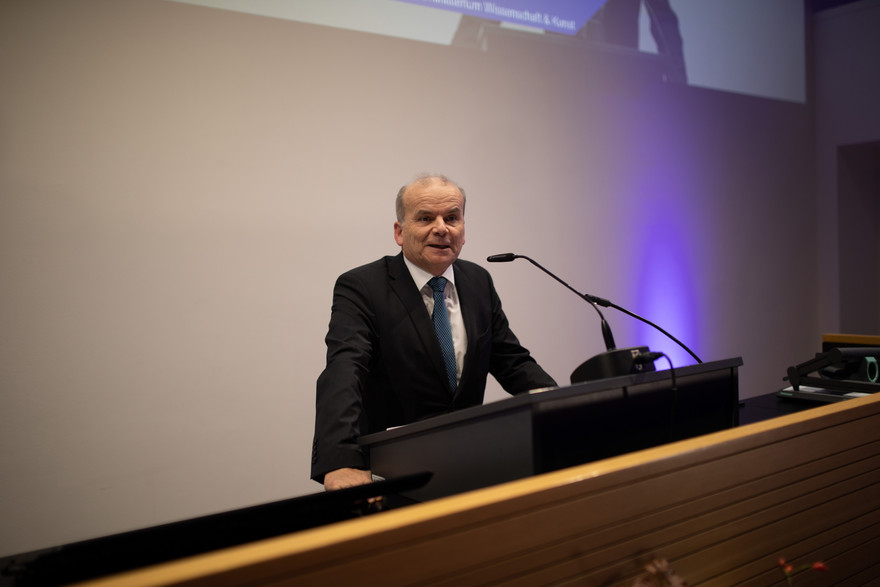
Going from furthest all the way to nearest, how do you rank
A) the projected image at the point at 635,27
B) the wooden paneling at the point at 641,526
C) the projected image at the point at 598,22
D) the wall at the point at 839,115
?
1. the wall at the point at 839,115
2. the projected image at the point at 598,22
3. the projected image at the point at 635,27
4. the wooden paneling at the point at 641,526

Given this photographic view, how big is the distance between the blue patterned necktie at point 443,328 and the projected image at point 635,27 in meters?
1.75

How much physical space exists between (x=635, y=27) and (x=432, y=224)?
115 inches

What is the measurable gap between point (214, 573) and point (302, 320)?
2573mm

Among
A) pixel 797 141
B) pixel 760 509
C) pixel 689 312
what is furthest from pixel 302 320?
pixel 797 141

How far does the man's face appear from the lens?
202 centimetres

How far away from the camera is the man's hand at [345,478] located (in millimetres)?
1351

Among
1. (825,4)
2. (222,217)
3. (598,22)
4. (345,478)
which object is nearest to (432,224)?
(345,478)

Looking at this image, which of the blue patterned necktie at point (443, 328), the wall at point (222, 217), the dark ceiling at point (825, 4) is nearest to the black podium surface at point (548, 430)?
the blue patterned necktie at point (443, 328)

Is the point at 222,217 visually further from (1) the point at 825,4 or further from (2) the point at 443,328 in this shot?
(1) the point at 825,4

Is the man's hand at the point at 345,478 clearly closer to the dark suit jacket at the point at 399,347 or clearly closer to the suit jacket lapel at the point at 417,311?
the dark suit jacket at the point at 399,347

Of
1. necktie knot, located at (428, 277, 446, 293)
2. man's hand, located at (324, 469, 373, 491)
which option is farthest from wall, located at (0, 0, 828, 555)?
man's hand, located at (324, 469, 373, 491)

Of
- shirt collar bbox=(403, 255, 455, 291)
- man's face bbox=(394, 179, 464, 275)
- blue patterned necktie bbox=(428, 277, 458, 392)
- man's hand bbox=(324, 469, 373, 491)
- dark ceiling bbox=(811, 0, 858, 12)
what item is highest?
dark ceiling bbox=(811, 0, 858, 12)

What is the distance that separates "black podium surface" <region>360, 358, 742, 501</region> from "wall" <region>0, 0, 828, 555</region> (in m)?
1.74

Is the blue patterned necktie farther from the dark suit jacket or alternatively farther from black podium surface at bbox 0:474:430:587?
black podium surface at bbox 0:474:430:587
